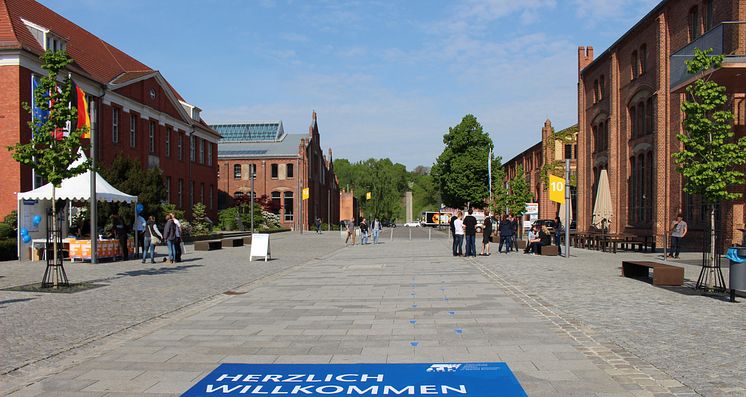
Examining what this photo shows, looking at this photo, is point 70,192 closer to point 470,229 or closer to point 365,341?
point 470,229

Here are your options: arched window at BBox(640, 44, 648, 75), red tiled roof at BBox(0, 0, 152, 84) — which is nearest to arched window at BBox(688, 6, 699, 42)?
arched window at BBox(640, 44, 648, 75)

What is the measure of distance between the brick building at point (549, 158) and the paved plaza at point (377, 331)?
41553mm

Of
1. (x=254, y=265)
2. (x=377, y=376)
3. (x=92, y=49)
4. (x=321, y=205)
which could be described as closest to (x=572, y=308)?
(x=377, y=376)

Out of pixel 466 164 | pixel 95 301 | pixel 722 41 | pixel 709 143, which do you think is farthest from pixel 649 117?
pixel 466 164

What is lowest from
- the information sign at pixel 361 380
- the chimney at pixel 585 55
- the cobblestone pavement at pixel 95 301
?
the cobblestone pavement at pixel 95 301

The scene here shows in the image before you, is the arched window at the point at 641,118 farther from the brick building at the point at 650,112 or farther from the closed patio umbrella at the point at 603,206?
the closed patio umbrella at the point at 603,206

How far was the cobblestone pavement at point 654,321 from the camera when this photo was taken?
20.7 ft

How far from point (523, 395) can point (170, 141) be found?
4789 centimetres

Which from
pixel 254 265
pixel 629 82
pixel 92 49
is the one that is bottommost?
pixel 254 265

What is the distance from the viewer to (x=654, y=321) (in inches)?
366

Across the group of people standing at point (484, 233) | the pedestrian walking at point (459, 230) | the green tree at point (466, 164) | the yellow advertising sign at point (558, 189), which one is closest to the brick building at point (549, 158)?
the green tree at point (466, 164)

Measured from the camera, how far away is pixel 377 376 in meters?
6.16

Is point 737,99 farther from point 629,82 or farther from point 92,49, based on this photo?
point 92,49

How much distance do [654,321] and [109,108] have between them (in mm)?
36291
